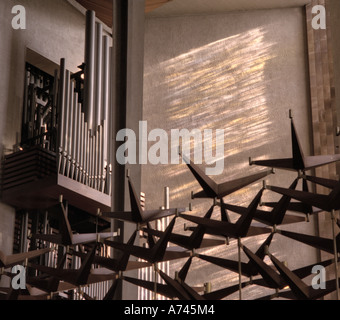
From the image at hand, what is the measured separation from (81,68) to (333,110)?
4.82 metres

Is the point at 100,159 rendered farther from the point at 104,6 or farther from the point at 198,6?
the point at 198,6

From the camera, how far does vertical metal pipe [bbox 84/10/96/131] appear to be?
12.9 metres

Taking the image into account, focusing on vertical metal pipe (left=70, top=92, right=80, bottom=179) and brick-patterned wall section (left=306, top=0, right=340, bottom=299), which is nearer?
vertical metal pipe (left=70, top=92, right=80, bottom=179)

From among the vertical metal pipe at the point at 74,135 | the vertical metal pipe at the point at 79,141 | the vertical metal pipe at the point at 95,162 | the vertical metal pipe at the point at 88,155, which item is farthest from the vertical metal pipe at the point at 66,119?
the vertical metal pipe at the point at 95,162

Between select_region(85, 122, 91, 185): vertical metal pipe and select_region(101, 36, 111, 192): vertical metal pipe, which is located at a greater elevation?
select_region(101, 36, 111, 192): vertical metal pipe

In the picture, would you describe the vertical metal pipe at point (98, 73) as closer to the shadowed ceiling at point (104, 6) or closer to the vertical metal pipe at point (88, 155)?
the vertical metal pipe at point (88, 155)

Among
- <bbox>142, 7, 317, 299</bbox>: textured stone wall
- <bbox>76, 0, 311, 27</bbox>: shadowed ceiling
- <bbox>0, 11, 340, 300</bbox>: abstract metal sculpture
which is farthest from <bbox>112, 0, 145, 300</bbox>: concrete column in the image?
<bbox>142, 7, 317, 299</bbox>: textured stone wall

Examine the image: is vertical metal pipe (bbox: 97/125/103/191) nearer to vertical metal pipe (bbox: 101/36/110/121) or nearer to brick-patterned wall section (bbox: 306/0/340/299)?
vertical metal pipe (bbox: 101/36/110/121)

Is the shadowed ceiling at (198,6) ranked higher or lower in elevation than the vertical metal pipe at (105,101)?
higher

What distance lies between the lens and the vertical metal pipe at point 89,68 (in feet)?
42.2

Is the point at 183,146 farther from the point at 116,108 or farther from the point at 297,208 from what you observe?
the point at 297,208

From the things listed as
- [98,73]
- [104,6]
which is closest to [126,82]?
[98,73]

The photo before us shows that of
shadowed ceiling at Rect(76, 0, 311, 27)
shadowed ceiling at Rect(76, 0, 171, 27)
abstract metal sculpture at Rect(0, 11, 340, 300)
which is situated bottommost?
abstract metal sculpture at Rect(0, 11, 340, 300)
